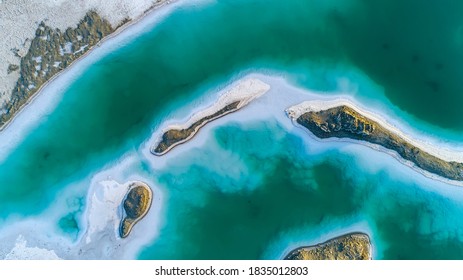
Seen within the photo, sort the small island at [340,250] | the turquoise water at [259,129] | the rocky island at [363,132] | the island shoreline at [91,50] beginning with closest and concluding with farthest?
the small island at [340,250]
the rocky island at [363,132]
the turquoise water at [259,129]
the island shoreline at [91,50]

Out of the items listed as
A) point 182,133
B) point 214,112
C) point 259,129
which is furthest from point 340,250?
point 182,133

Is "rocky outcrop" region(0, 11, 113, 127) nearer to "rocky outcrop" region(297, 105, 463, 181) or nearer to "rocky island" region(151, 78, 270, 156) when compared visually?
"rocky island" region(151, 78, 270, 156)

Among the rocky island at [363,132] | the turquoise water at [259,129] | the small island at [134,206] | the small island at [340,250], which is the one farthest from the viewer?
the turquoise water at [259,129]

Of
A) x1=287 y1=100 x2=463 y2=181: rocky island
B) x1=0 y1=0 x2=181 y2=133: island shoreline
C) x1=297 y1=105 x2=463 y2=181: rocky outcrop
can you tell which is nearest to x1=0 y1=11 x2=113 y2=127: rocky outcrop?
x1=0 y1=0 x2=181 y2=133: island shoreline

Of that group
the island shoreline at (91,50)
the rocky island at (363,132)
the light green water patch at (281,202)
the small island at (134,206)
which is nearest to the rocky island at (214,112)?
the light green water patch at (281,202)

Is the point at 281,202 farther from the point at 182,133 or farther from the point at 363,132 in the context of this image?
the point at 182,133

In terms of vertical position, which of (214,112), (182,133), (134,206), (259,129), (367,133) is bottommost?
(134,206)

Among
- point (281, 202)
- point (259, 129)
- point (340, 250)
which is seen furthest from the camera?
point (259, 129)

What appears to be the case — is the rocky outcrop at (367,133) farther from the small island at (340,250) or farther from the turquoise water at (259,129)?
the small island at (340,250)
